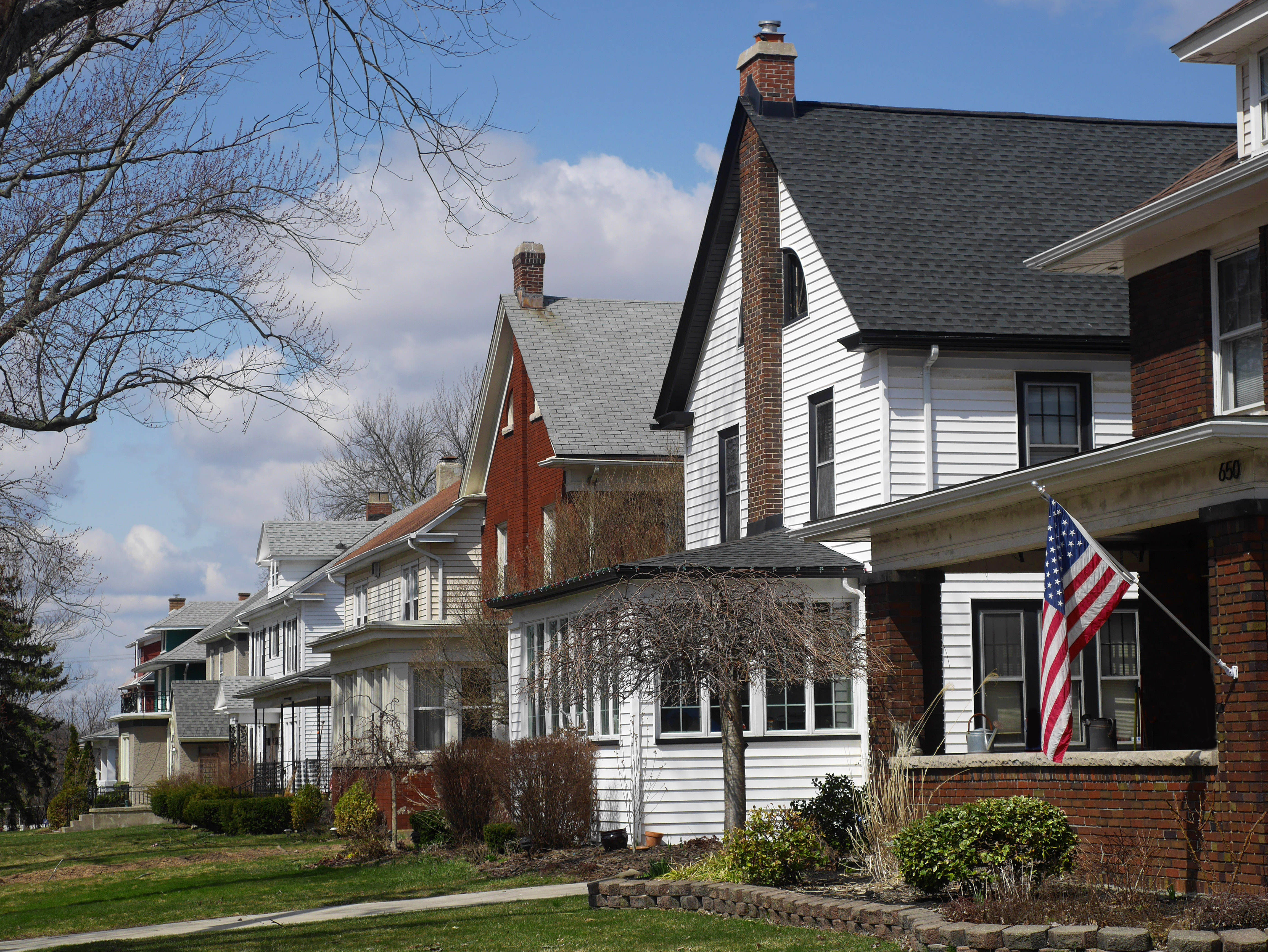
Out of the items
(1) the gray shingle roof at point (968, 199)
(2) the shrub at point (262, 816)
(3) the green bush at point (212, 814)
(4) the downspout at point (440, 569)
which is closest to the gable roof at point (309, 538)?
(3) the green bush at point (212, 814)

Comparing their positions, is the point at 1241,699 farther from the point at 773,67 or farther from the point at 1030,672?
the point at 773,67

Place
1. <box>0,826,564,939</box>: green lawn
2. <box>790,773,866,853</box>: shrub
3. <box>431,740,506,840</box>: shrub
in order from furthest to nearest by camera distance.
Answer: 1. <box>431,740,506,840</box>: shrub
2. <box>0,826,564,939</box>: green lawn
3. <box>790,773,866,853</box>: shrub

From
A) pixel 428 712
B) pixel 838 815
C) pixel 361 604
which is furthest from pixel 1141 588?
pixel 361 604

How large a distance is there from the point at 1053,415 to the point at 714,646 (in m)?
7.46

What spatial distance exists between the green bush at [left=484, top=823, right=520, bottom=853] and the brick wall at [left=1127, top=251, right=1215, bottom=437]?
10.0 m

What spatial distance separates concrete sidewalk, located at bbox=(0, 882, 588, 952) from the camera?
49.1ft

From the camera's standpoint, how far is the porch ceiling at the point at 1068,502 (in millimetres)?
10781

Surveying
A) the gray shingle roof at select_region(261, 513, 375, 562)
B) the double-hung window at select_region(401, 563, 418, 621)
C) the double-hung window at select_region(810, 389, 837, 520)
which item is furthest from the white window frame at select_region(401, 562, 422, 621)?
the double-hung window at select_region(810, 389, 837, 520)

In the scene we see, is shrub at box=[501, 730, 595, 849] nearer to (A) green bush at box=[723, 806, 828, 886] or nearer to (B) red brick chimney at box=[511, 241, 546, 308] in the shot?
(A) green bush at box=[723, 806, 828, 886]

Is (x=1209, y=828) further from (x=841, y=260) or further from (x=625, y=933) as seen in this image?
(x=841, y=260)

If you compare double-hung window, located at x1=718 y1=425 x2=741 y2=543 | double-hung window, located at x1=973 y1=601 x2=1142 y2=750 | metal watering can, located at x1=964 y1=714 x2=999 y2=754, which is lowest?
metal watering can, located at x1=964 y1=714 x2=999 y2=754

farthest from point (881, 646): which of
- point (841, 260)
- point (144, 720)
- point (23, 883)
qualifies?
point (144, 720)

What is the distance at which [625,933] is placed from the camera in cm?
1210

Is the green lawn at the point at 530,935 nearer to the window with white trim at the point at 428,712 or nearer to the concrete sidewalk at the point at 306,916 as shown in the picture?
the concrete sidewalk at the point at 306,916
